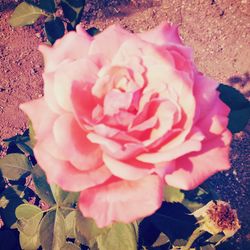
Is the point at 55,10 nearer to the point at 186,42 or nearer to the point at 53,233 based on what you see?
the point at 53,233

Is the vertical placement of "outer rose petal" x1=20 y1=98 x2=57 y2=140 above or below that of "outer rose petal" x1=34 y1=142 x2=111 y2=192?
above

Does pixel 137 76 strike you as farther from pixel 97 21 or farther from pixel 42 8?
pixel 97 21

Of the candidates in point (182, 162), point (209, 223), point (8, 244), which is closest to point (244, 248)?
point (209, 223)

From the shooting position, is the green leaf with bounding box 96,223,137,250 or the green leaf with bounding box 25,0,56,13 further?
the green leaf with bounding box 25,0,56,13

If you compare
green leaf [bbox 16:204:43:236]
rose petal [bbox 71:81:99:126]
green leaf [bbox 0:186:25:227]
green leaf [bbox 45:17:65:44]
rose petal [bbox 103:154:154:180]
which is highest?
rose petal [bbox 71:81:99:126]

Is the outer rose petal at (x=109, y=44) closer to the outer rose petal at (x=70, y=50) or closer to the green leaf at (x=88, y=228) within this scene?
the outer rose petal at (x=70, y=50)

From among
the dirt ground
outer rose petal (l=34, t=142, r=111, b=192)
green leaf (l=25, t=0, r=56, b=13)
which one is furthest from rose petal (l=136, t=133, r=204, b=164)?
the dirt ground

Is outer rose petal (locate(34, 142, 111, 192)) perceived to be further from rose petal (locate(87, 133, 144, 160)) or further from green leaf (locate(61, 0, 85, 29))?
green leaf (locate(61, 0, 85, 29))
